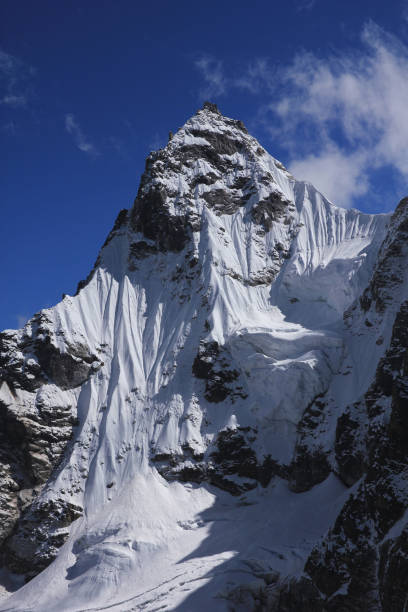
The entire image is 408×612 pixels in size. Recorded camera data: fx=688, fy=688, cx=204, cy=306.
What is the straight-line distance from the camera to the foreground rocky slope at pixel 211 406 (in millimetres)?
58281

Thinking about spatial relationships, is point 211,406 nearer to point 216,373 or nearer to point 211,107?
point 216,373

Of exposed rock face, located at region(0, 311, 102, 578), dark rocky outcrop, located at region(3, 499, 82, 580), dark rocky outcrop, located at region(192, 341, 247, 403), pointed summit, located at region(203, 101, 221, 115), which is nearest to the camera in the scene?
dark rocky outcrop, located at region(3, 499, 82, 580)

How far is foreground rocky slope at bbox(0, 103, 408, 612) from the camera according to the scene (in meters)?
58.3

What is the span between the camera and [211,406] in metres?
81.2

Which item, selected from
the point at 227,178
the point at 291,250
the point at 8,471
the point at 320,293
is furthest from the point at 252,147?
the point at 8,471

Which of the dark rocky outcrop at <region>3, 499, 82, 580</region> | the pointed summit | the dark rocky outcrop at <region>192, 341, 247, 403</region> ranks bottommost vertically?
the dark rocky outcrop at <region>3, 499, 82, 580</region>

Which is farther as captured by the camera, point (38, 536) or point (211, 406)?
point (211, 406)

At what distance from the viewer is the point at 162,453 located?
7738 centimetres

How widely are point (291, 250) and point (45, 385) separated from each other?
1602 inches

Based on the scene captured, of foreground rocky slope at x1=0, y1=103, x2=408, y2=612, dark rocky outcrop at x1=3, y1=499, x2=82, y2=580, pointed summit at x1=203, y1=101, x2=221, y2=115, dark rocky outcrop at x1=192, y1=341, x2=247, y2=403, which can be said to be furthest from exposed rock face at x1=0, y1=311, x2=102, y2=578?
pointed summit at x1=203, y1=101, x2=221, y2=115

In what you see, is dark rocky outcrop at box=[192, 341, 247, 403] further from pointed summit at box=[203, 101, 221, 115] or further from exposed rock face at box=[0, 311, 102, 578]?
pointed summit at box=[203, 101, 221, 115]

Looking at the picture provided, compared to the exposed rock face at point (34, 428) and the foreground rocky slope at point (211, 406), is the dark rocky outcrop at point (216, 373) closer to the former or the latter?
the foreground rocky slope at point (211, 406)

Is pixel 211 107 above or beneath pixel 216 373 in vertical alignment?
above

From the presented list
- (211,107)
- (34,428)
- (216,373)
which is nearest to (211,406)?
(216,373)
